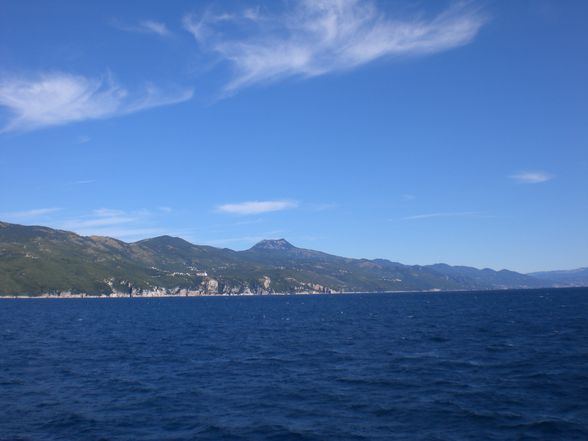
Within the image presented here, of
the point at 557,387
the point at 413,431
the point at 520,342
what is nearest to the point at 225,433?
the point at 413,431

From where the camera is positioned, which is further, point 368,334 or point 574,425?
point 368,334

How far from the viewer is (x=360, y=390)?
52.8m

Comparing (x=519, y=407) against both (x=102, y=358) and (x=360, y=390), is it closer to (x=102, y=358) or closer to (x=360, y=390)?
(x=360, y=390)

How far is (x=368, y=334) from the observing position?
111 m

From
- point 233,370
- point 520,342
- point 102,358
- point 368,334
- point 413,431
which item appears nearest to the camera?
point 413,431

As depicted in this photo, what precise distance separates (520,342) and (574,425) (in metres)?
54.1

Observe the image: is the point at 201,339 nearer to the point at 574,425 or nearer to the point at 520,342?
the point at 520,342

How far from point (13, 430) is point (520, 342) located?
82.9 meters

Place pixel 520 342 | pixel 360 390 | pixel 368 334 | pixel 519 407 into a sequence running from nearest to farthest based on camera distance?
pixel 519 407, pixel 360 390, pixel 520 342, pixel 368 334

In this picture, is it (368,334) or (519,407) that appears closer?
(519,407)

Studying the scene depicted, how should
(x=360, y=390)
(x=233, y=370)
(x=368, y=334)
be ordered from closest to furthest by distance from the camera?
1. (x=360, y=390)
2. (x=233, y=370)
3. (x=368, y=334)

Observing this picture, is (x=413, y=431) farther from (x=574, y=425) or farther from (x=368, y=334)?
(x=368, y=334)

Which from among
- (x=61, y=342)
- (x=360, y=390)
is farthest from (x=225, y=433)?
(x=61, y=342)

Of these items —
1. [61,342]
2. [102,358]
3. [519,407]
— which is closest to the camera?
[519,407]
